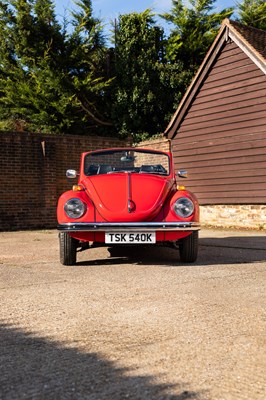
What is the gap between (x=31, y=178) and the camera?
12141 millimetres

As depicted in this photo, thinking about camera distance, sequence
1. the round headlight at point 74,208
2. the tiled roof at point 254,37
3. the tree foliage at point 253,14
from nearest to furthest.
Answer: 1. the round headlight at point 74,208
2. the tiled roof at point 254,37
3. the tree foliage at point 253,14

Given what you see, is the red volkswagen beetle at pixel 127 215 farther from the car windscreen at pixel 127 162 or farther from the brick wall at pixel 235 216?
the brick wall at pixel 235 216

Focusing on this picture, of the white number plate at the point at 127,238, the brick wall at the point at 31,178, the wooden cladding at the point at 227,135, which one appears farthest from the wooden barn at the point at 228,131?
the white number plate at the point at 127,238

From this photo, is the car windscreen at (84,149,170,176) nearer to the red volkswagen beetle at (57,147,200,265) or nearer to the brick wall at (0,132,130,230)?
the red volkswagen beetle at (57,147,200,265)

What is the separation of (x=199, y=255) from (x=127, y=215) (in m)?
1.64

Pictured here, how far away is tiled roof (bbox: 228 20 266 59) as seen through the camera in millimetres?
12375

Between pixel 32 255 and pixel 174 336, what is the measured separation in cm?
422

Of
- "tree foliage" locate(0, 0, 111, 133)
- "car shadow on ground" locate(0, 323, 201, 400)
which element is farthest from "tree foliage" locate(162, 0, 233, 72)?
"car shadow on ground" locate(0, 323, 201, 400)

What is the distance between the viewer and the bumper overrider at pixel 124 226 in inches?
207

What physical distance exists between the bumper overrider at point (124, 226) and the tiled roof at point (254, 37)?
843cm

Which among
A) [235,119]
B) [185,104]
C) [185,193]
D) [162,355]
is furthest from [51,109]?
[162,355]

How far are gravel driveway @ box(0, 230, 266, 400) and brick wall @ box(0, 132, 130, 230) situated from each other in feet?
21.9

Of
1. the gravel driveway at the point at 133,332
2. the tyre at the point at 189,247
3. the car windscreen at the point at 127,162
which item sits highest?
the car windscreen at the point at 127,162

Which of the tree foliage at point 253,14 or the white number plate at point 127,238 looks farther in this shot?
the tree foliage at point 253,14
